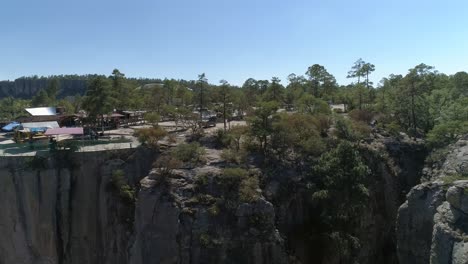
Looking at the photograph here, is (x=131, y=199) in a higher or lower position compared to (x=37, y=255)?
higher

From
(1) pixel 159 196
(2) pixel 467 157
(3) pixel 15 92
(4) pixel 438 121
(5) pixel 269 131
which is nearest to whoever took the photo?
(2) pixel 467 157

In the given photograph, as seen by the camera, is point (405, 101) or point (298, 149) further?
point (405, 101)

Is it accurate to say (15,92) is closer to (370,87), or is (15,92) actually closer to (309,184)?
(370,87)

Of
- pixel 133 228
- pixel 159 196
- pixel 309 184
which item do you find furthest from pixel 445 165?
pixel 133 228

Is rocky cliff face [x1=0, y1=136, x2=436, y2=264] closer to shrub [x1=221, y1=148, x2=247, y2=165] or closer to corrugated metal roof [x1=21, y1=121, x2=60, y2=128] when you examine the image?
shrub [x1=221, y1=148, x2=247, y2=165]

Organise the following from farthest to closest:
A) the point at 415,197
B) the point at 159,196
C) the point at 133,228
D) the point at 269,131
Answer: the point at 269,131 → the point at 133,228 → the point at 159,196 → the point at 415,197

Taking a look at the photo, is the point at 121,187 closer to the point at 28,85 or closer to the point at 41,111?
the point at 41,111

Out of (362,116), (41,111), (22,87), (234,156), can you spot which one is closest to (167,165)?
(234,156)
